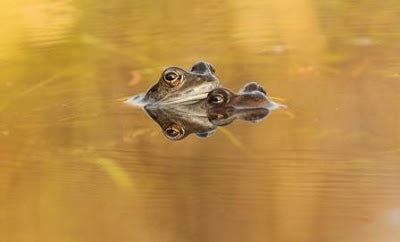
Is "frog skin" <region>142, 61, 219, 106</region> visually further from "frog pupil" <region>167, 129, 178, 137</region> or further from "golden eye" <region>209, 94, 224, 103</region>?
"frog pupil" <region>167, 129, 178, 137</region>

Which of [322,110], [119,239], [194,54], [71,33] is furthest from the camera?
[71,33]

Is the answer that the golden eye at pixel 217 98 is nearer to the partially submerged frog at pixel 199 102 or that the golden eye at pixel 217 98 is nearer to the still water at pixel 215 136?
the partially submerged frog at pixel 199 102

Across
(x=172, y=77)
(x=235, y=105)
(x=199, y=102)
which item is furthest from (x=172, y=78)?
(x=235, y=105)

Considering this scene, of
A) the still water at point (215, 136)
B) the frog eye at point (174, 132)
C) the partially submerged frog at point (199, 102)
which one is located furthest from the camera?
the partially submerged frog at point (199, 102)

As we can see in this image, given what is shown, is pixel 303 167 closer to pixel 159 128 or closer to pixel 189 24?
pixel 159 128

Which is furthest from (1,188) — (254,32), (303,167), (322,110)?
(254,32)

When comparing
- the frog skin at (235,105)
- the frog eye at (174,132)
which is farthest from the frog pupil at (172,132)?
the frog skin at (235,105)

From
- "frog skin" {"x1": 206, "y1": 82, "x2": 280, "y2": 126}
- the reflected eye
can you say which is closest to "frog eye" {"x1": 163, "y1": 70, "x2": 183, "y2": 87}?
the reflected eye
